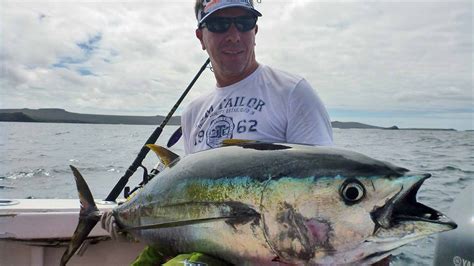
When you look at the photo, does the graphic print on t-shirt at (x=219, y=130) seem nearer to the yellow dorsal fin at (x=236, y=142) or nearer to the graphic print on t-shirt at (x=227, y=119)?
the graphic print on t-shirt at (x=227, y=119)

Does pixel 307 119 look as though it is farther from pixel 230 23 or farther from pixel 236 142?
pixel 230 23

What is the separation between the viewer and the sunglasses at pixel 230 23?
2.78 metres

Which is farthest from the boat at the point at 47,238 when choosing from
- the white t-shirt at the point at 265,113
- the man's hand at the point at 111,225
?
the white t-shirt at the point at 265,113

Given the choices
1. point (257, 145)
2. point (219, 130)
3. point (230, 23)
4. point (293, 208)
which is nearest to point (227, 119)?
point (219, 130)

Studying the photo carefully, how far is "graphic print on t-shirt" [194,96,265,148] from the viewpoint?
2.54m

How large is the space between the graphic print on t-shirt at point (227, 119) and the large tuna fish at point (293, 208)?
63cm

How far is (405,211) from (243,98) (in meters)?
1.44

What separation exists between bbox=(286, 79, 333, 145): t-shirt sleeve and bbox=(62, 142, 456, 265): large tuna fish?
1.90ft

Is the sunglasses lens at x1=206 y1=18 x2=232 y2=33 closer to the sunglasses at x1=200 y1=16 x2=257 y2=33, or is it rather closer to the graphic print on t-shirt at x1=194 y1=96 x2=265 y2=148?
the sunglasses at x1=200 y1=16 x2=257 y2=33

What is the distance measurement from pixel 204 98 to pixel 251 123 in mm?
674

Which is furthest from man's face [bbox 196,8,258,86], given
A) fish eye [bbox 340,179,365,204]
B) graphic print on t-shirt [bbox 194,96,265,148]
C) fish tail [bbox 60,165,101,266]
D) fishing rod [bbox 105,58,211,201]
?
fish eye [bbox 340,179,365,204]

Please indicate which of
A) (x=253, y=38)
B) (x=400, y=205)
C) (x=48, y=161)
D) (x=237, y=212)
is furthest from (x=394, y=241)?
(x=48, y=161)

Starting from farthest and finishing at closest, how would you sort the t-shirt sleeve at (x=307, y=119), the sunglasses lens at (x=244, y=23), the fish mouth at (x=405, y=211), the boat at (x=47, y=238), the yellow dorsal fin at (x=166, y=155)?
the boat at (x=47, y=238) → the sunglasses lens at (x=244, y=23) → the t-shirt sleeve at (x=307, y=119) → the yellow dorsal fin at (x=166, y=155) → the fish mouth at (x=405, y=211)

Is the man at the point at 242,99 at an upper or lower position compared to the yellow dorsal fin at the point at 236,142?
upper
